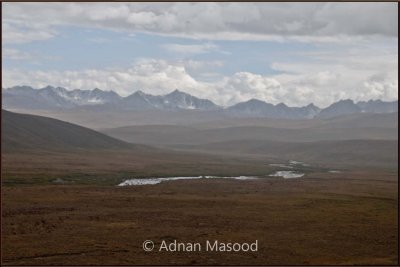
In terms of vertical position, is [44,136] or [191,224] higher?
[44,136]

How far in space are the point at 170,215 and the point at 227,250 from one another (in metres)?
13.3

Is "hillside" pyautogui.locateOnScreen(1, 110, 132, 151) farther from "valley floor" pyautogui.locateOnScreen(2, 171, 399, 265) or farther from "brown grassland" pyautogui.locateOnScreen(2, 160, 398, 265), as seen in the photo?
"valley floor" pyautogui.locateOnScreen(2, 171, 399, 265)

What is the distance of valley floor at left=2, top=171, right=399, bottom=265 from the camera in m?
29.8

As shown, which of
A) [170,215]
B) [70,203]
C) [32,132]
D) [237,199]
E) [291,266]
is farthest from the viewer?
[32,132]

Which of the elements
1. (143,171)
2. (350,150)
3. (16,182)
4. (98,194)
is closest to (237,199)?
(98,194)

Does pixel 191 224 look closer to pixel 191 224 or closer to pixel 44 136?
pixel 191 224

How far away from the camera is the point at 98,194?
188 feet

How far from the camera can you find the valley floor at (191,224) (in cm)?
2981

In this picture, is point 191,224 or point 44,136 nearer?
point 191,224

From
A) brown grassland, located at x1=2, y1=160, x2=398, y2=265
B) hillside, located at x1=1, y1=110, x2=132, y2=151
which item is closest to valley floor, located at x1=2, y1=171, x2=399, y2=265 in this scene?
brown grassland, located at x1=2, y1=160, x2=398, y2=265

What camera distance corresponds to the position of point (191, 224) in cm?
3981

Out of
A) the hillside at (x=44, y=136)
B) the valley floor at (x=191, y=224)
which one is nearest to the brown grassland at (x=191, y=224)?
the valley floor at (x=191, y=224)

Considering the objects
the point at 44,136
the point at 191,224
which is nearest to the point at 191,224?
the point at 191,224

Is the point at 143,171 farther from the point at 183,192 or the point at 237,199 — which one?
the point at 237,199
